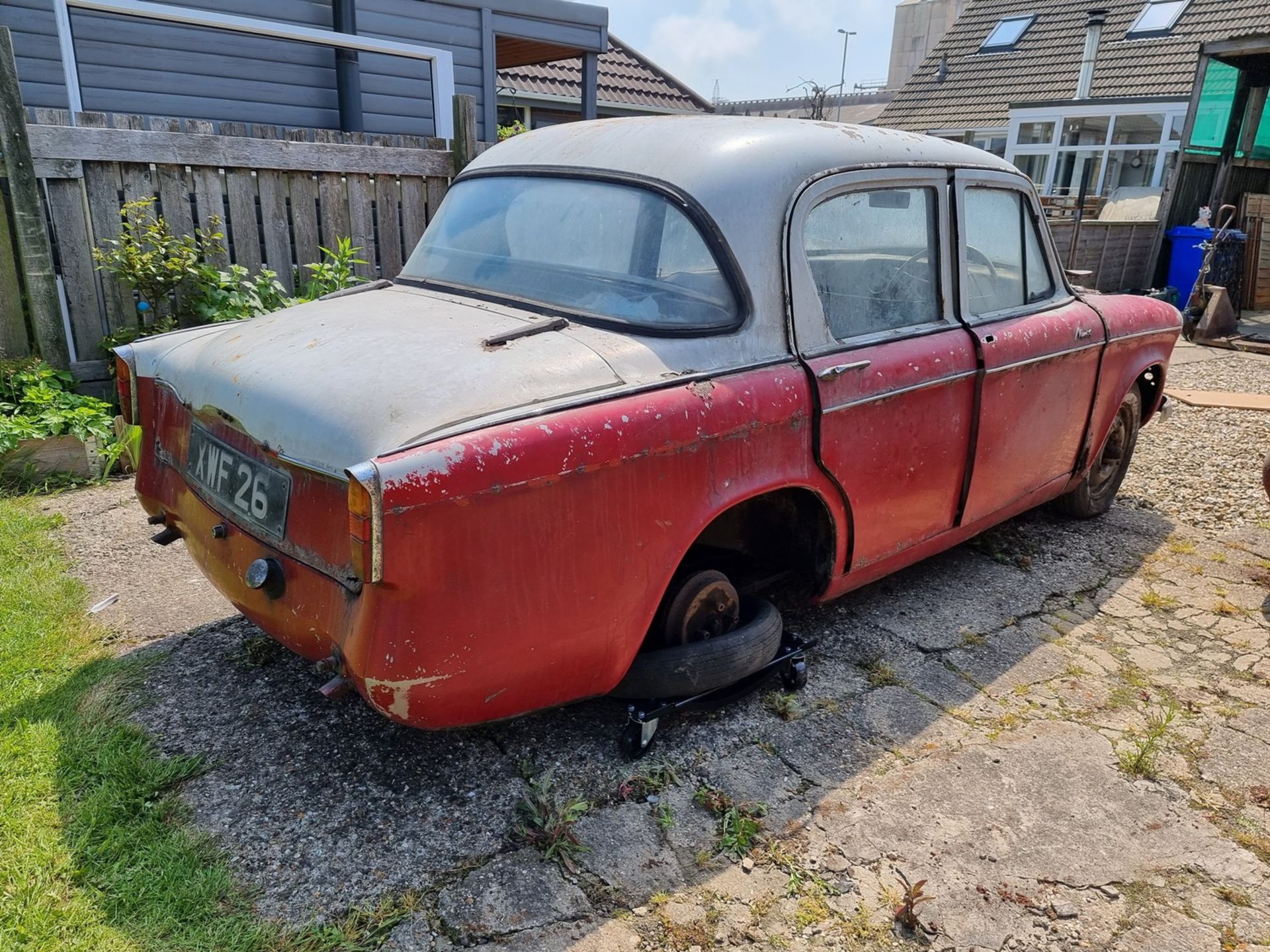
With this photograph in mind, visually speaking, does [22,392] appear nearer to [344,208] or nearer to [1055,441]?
[344,208]

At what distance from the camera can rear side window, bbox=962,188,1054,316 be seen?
11.7 feet

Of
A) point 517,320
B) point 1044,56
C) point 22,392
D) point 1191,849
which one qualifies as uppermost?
point 1044,56

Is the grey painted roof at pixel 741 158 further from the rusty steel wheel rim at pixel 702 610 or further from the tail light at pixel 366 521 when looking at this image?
the tail light at pixel 366 521

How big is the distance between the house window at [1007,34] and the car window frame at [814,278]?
22.0 metres

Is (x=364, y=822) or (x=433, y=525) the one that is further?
(x=364, y=822)

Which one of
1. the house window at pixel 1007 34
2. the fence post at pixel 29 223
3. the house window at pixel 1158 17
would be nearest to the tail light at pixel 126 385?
the fence post at pixel 29 223

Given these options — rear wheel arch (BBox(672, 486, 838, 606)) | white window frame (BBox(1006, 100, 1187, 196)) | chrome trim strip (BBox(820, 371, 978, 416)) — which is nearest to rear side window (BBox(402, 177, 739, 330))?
chrome trim strip (BBox(820, 371, 978, 416))

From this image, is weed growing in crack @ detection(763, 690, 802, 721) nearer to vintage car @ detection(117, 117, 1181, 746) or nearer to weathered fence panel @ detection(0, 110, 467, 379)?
vintage car @ detection(117, 117, 1181, 746)

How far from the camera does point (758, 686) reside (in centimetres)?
297

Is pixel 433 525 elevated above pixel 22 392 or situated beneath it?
elevated above

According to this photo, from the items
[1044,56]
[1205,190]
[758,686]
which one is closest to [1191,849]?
[758,686]

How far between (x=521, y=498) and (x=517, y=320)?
760 millimetres

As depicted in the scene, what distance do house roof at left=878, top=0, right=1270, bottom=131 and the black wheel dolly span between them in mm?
17743

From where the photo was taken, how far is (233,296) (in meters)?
5.17
